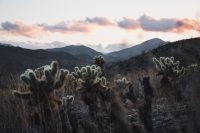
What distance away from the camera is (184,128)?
7594 mm

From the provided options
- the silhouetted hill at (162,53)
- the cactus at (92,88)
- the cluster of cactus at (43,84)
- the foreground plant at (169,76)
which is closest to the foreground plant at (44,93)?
the cluster of cactus at (43,84)

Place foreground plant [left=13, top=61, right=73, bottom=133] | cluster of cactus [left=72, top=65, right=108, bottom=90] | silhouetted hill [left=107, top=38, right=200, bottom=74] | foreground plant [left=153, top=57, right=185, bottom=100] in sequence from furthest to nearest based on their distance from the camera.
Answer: silhouetted hill [left=107, top=38, right=200, bottom=74] → foreground plant [left=153, top=57, right=185, bottom=100] → cluster of cactus [left=72, top=65, right=108, bottom=90] → foreground plant [left=13, top=61, right=73, bottom=133]

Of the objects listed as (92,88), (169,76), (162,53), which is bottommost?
(92,88)

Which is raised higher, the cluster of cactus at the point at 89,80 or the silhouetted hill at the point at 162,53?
the silhouetted hill at the point at 162,53

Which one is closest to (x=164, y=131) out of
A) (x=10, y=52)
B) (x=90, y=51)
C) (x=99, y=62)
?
(x=99, y=62)

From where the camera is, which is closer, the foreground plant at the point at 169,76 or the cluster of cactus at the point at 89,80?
the cluster of cactus at the point at 89,80

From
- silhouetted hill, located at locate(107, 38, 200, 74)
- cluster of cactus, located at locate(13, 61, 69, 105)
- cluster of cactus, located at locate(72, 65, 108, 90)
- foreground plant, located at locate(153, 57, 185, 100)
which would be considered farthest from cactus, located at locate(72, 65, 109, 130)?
silhouetted hill, located at locate(107, 38, 200, 74)

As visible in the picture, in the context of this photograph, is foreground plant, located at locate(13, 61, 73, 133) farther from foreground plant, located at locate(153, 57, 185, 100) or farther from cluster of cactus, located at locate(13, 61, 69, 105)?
foreground plant, located at locate(153, 57, 185, 100)

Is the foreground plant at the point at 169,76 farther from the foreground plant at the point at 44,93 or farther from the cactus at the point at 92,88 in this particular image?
the foreground plant at the point at 44,93

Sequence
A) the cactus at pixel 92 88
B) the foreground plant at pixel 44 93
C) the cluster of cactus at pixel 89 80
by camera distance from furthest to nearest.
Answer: the cluster of cactus at pixel 89 80, the cactus at pixel 92 88, the foreground plant at pixel 44 93

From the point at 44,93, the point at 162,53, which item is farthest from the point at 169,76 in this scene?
the point at 162,53

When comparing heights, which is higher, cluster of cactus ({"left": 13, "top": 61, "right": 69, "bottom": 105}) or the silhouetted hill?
the silhouetted hill

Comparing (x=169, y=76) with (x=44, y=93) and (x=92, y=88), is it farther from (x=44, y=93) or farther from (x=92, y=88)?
(x=44, y=93)

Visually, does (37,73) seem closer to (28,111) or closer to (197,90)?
(28,111)
